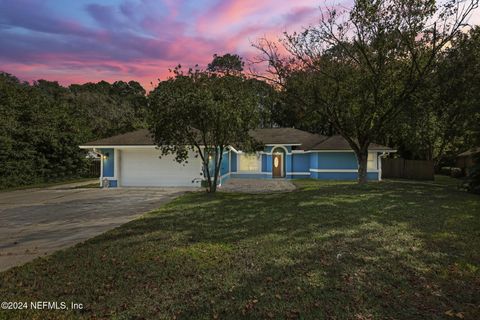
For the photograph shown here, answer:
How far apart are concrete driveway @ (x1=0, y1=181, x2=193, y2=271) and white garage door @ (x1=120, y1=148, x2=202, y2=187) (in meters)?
5.18

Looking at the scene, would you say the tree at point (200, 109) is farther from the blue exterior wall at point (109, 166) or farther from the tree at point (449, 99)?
the tree at point (449, 99)

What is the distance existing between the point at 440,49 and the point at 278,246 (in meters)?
15.1

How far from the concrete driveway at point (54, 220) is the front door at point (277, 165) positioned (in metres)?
15.5

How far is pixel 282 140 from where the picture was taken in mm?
28438

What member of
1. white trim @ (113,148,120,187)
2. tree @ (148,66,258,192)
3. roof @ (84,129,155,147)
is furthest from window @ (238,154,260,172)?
tree @ (148,66,258,192)

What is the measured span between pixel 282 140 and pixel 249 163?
3.44m

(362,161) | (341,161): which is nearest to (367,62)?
(362,161)

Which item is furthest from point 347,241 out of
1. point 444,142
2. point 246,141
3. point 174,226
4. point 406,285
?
point 444,142

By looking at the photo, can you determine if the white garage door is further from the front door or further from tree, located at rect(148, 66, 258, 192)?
the front door

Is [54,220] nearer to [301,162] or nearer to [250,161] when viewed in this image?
[250,161]

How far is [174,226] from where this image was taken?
26.9 feet

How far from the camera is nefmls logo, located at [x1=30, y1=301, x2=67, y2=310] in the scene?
12.5 ft

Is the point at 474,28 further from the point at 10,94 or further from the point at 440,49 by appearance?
the point at 10,94

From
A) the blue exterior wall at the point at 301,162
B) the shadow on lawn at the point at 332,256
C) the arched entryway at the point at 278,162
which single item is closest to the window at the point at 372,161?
the blue exterior wall at the point at 301,162
